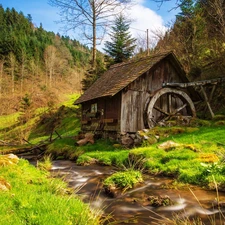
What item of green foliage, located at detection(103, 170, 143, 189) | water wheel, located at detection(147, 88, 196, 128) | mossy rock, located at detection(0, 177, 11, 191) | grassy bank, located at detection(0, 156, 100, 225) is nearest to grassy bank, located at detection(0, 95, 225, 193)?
green foliage, located at detection(103, 170, 143, 189)

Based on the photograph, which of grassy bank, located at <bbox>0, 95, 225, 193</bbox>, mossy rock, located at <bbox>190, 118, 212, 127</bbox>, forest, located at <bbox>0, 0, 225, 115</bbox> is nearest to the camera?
grassy bank, located at <bbox>0, 95, 225, 193</bbox>

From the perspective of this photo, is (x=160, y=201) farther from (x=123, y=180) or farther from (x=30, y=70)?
(x=30, y=70)

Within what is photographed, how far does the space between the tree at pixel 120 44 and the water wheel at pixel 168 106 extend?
41.7 ft

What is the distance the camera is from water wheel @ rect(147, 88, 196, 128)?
1395 cm

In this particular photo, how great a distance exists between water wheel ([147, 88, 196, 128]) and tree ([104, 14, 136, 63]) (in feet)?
41.7

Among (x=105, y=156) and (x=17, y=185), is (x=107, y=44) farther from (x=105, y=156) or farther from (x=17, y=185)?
(x=17, y=185)

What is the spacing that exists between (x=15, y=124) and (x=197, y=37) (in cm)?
2467

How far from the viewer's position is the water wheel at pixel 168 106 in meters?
14.0

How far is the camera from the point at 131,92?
13703mm

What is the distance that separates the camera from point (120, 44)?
2716 cm

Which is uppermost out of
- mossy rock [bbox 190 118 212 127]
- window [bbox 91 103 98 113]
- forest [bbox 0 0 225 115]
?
forest [bbox 0 0 225 115]

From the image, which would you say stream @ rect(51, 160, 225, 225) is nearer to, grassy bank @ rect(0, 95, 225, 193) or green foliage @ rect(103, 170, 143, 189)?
green foliage @ rect(103, 170, 143, 189)

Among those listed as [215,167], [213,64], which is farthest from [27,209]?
[213,64]

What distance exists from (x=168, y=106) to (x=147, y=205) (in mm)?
10468
